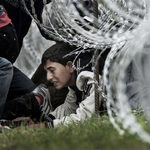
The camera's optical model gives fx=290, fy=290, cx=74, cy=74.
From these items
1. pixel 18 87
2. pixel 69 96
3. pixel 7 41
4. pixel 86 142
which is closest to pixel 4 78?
pixel 7 41

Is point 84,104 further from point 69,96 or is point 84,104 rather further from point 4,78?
point 4,78

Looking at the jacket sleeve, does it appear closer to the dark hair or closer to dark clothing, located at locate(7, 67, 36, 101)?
the dark hair

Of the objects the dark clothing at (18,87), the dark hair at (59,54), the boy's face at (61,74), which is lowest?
the dark clothing at (18,87)

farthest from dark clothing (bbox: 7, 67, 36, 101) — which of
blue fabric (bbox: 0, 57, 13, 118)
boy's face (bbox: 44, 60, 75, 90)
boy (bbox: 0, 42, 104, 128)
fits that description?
blue fabric (bbox: 0, 57, 13, 118)

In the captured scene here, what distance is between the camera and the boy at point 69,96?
2533 mm

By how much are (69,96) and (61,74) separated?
0.83 ft

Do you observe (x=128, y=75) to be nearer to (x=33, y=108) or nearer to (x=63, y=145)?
(x=33, y=108)

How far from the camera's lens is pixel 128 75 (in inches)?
103

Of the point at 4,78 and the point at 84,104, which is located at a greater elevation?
the point at 4,78

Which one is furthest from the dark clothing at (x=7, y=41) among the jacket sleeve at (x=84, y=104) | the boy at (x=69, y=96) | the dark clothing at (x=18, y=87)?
the jacket sleeve at (x=84, y=104)

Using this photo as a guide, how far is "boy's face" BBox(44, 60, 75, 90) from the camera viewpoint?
3.06 m

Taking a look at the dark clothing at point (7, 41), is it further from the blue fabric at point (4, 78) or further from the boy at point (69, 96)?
the boy at point (69, 96)

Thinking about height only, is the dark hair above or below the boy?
above

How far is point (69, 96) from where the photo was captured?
122 inches
